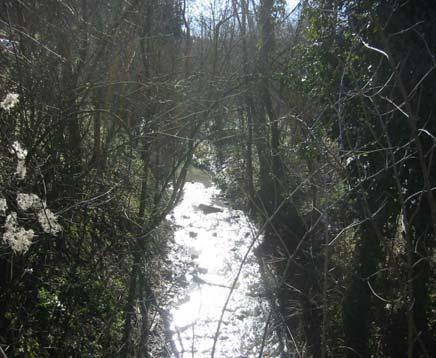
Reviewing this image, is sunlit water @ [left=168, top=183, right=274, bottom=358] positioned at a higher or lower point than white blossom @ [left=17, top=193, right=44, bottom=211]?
higher

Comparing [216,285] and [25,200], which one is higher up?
[216,285]

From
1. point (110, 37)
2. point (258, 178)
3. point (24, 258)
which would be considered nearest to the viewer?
point (24, 258)

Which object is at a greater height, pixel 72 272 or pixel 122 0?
pixel 122 0

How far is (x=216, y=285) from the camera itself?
27.3 feet

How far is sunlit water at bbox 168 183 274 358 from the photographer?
645 cm

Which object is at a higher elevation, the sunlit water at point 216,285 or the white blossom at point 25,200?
the sunlit water at point 216,285

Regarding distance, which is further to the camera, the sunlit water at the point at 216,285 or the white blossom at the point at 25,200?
the sunlit water at the point at 216,285

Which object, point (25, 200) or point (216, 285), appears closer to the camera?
point (25, 200)

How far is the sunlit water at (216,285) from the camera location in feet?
21.2

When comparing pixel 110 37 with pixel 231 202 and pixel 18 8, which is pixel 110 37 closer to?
pixel 18 8

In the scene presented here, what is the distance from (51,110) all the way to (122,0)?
1.87 m

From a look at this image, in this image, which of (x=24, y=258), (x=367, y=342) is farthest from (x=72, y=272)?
(x=367, y=342)

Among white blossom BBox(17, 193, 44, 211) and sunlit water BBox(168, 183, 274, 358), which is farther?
sunlit water BBox(168, 183, 274, 358)

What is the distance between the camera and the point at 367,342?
5379 millimetres
